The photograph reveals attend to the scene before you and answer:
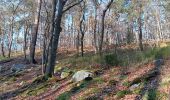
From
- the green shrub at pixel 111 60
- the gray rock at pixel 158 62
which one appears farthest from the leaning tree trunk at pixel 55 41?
the gray rock at pixel 158 62

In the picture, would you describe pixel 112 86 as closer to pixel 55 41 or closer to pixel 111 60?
pixel 111 60

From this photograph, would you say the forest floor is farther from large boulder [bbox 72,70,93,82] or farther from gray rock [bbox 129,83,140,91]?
large boulder [bbox 72,70,93,82]

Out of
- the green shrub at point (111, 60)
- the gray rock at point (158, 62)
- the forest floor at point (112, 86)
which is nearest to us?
the forest floor at point (112, 86)

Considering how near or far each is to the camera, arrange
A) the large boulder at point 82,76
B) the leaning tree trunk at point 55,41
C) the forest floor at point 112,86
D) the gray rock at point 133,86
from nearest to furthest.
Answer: the forest floor at point 112,86 → the gray rock at point 133,86 → the large boulder at point 82,76 → the leaning tree trunk at point 55,41

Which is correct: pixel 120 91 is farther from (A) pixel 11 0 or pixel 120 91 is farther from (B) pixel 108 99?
(A) pixel 11 0

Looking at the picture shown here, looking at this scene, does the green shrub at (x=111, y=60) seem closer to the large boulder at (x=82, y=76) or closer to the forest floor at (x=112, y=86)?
the forest floor at (x=112, y=86)

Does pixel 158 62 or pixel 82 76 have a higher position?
pixel 158 62

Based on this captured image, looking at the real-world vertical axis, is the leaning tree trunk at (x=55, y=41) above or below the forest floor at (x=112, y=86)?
above

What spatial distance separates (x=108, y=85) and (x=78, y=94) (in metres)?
1.19

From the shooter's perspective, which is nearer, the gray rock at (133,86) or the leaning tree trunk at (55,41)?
the gray rock at (133,86)

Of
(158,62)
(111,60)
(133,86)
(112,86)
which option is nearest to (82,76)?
(111,60)

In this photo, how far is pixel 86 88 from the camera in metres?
11.7

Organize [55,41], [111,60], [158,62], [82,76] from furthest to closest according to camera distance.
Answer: [55,41]
[111,60]
[82,76]
[158,62]

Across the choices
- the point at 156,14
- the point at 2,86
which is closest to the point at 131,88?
the point at 2,86
